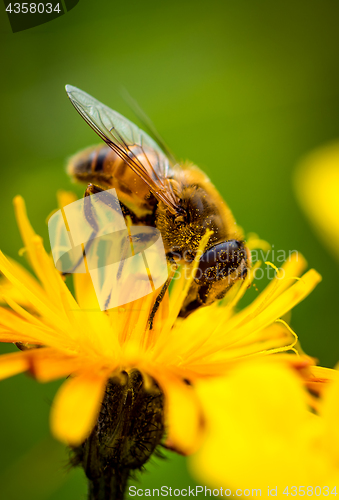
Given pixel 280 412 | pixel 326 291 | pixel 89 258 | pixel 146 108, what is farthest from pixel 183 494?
pixel 146 108

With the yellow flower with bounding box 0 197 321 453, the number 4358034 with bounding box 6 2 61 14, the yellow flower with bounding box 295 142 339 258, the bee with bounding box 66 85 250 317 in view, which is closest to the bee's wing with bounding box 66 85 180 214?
the bee with bounding box 66 85 250 317

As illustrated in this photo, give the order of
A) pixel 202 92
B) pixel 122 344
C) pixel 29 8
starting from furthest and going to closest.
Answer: pixel 202 92 → pixel 29 8 → pixel 122 344

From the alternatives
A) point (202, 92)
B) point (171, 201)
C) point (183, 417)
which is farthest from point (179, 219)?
point (202, 92)

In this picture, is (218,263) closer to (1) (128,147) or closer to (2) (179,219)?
(2) (179,219)

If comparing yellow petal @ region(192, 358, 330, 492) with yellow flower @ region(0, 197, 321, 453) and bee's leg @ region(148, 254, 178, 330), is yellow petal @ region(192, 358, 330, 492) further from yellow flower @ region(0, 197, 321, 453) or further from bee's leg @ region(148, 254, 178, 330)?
bee's leg @ region(148, 254, 178, 330)

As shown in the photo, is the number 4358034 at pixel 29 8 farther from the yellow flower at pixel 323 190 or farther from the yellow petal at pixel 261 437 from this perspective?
the yellow petal at pixel 261 437

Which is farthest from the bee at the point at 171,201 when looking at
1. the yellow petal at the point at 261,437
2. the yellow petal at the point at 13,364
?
the yellow petal at the point at 261,437

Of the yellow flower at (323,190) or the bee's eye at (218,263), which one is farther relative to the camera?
the yellow flower at (323,190)
